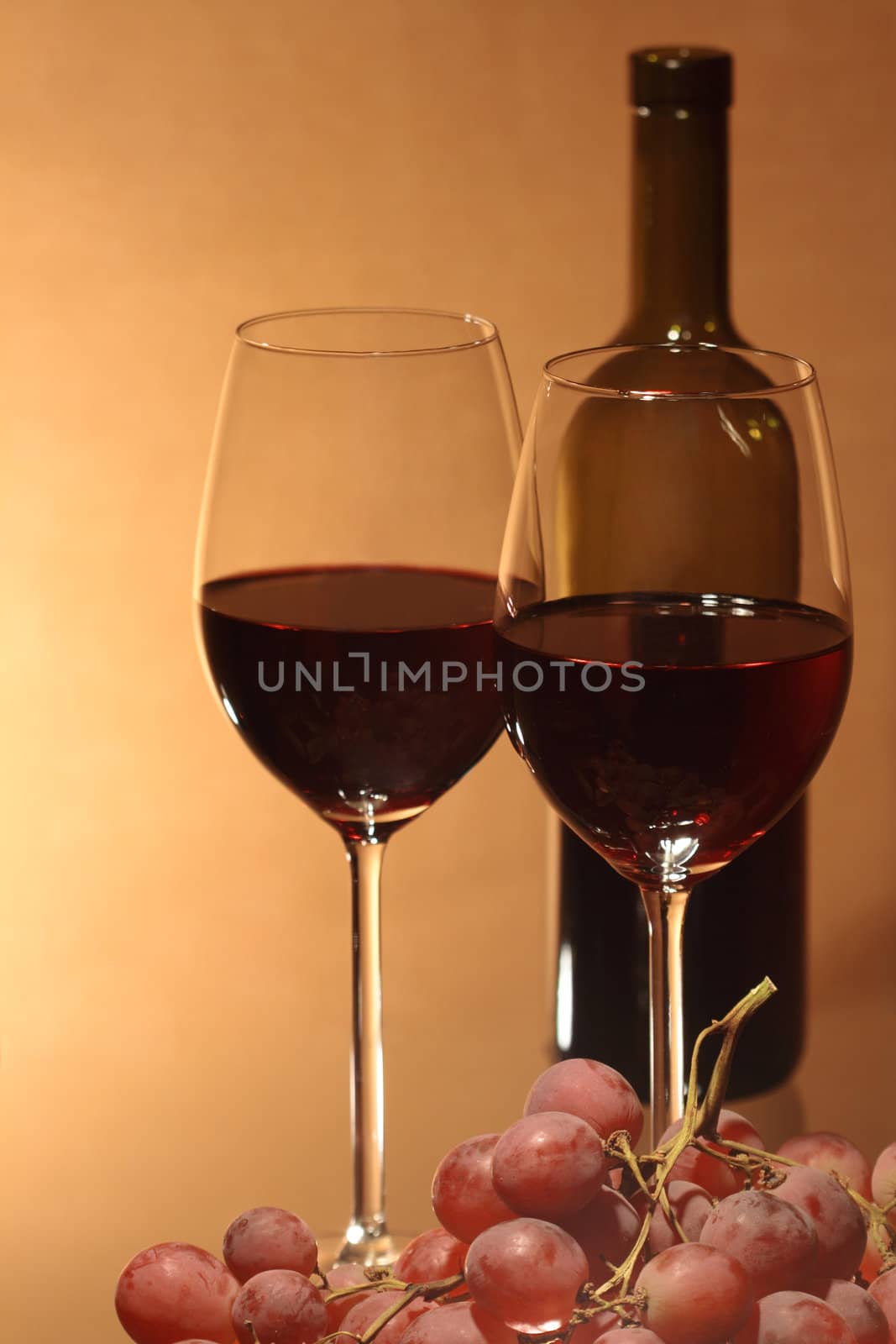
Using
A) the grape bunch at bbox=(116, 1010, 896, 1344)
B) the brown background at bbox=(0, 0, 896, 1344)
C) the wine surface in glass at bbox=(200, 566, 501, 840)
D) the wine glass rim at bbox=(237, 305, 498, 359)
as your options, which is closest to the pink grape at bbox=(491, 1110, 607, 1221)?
the grape bunch at bbox=(116, 1010, 896, 1344)

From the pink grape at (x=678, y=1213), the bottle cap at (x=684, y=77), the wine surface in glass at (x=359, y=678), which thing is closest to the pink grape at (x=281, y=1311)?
the pink grape at (x=678, y=1213)

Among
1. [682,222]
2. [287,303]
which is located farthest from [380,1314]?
[287,303]

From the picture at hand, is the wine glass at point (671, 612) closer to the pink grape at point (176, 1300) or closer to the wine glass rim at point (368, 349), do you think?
the wine glass rim at point (368, 349)

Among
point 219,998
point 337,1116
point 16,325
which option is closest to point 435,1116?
point 337,1116

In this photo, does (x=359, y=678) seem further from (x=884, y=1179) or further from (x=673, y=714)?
(x=884, y=1179)

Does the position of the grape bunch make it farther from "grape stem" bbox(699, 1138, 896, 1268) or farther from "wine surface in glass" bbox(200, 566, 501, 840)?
"wine surface in glass" bbox(200, 566, 501, 840)

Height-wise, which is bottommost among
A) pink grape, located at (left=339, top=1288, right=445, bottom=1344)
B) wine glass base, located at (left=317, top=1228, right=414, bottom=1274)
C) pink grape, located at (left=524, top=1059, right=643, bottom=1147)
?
wine glass base, located at (left=317, top=1228, right=414, bottom=1274)
